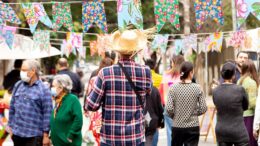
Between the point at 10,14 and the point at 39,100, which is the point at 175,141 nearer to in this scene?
the point at 39,100

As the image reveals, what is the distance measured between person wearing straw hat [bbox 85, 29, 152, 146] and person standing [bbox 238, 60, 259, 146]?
3.42 metres

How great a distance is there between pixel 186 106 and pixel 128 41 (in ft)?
7.68

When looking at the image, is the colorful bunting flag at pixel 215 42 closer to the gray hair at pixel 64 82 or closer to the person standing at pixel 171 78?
the person standing at pixel 171 78

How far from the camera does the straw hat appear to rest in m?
7.62

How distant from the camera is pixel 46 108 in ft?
31.2

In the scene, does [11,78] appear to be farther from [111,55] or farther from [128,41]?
[128,41]

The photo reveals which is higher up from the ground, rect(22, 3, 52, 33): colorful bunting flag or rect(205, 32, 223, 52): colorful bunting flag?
rect(22, 3, 52, 33): colorful bunting flag

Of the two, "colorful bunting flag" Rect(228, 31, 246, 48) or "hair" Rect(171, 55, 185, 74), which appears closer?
"hair" Rect(171, 55, 185, 74)

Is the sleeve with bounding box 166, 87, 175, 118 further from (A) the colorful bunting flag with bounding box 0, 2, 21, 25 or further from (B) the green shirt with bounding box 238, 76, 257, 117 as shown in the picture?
(A) the colorful bunting flag with bounding box 0, 2, 21, 25

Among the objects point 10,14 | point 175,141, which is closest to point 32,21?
point 10,14

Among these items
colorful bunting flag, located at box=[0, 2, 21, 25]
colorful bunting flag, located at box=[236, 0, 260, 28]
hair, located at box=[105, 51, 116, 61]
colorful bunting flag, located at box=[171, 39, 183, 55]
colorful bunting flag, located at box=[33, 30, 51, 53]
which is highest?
colorful bunting flag, located at box=[0, 2, 21, 25]

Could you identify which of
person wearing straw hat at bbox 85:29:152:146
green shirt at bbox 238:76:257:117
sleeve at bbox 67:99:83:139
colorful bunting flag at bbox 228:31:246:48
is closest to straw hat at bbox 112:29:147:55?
person wearing straw hat at bbox 85:29:152:146

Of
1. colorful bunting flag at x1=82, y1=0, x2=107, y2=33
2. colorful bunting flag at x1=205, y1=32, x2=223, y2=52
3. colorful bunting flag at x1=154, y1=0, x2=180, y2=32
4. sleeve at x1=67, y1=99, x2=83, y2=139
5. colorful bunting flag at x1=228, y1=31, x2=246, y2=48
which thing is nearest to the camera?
sleeve at x1=67, y1=99, x2=83, y2=139

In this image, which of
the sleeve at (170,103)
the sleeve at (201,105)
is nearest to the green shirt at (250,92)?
the sleeve at (201,105)
